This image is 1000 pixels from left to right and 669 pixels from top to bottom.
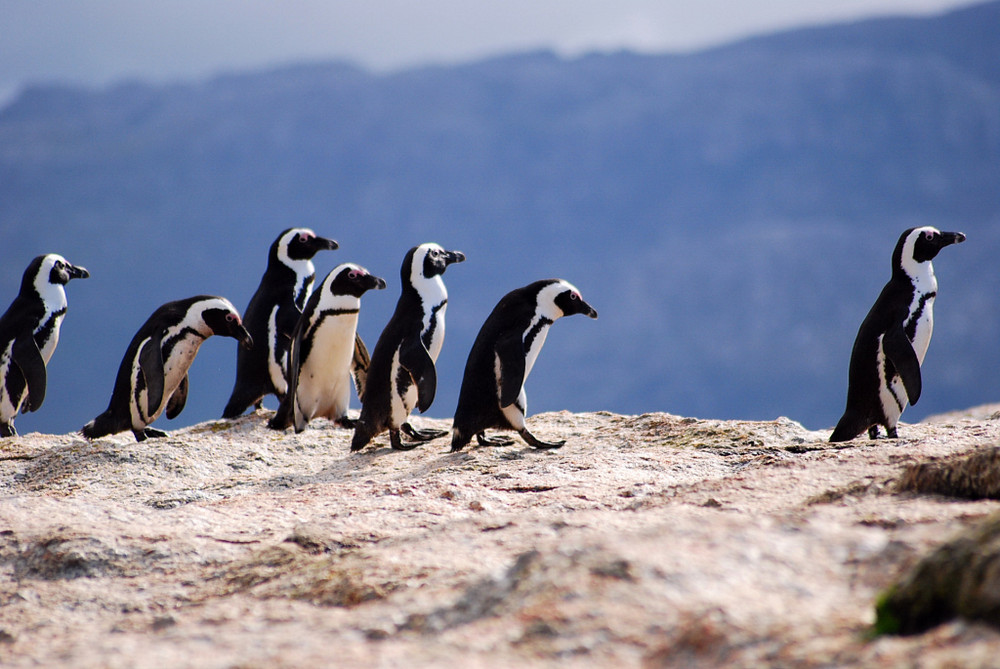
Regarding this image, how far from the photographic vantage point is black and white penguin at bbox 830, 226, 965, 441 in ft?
17.3

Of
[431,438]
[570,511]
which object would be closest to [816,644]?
[570,511]

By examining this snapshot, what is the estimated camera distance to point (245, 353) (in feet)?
23.9

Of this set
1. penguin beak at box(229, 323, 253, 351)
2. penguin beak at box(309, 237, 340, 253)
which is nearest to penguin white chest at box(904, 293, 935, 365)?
penguin beak at box(309, 237, 340, 253)

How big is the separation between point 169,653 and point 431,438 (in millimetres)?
4336

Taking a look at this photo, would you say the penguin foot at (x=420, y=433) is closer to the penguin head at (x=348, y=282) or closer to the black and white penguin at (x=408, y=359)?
the black and white penguin at (x=408, y=359)

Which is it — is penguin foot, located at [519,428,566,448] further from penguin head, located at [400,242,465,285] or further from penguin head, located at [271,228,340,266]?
penguin head, located at [271,228,340,266]

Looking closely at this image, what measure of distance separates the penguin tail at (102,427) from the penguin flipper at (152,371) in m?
0.29

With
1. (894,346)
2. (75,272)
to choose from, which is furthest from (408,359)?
(75,272)

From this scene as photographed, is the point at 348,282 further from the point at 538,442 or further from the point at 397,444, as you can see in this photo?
the point at 538,442

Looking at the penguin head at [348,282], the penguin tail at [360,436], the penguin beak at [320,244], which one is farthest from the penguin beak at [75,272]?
the penguin tail at [360,436]

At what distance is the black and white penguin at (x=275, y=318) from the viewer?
730cm

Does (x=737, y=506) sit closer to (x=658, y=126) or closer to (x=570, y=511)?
(x=570, y=511)

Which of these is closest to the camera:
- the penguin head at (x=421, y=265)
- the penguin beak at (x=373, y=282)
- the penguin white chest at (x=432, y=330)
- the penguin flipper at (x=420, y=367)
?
the penguin flipper at (x=420, y=367)

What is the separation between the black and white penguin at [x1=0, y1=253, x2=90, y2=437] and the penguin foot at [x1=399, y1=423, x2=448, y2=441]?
301cm
